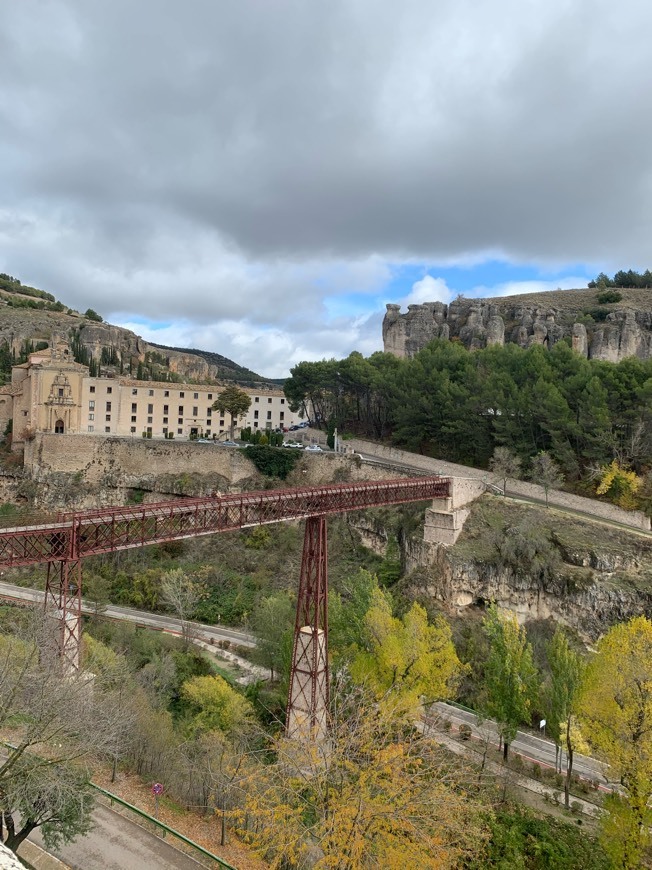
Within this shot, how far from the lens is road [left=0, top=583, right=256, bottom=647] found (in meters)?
30.9

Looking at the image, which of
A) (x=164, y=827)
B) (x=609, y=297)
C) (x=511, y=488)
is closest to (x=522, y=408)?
(x=511, y=488)

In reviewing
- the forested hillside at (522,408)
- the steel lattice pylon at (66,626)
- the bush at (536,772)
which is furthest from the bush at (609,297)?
the steel lattice pylon at (66,626)

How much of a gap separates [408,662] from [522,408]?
24248 millimetres

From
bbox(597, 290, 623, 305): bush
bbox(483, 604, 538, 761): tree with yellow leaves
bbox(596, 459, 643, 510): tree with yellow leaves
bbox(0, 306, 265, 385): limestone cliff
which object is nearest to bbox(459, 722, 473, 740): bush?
bbox(483, 604, 538, 761): tree with yellow leaves

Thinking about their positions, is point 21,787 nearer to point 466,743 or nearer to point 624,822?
point 624,822

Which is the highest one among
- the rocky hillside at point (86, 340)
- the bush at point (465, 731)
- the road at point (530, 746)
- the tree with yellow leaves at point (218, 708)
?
the rocky hillside at point (86, 340)

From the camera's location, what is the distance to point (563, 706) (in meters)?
19.0

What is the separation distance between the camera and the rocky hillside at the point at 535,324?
2603 inches

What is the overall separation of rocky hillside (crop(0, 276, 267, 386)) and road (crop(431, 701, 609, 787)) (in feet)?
211

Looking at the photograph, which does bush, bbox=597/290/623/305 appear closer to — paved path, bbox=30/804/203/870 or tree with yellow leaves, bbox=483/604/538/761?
tree with yellow leaves, bbox=483/604/538/761

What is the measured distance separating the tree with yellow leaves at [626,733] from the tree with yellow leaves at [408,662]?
20.5 feet

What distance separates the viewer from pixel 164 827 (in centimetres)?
1241

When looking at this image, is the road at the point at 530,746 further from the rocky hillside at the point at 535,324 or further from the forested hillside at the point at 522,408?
the rocky hillside at the point at 535,324

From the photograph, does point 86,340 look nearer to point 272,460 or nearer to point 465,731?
point 272,460
